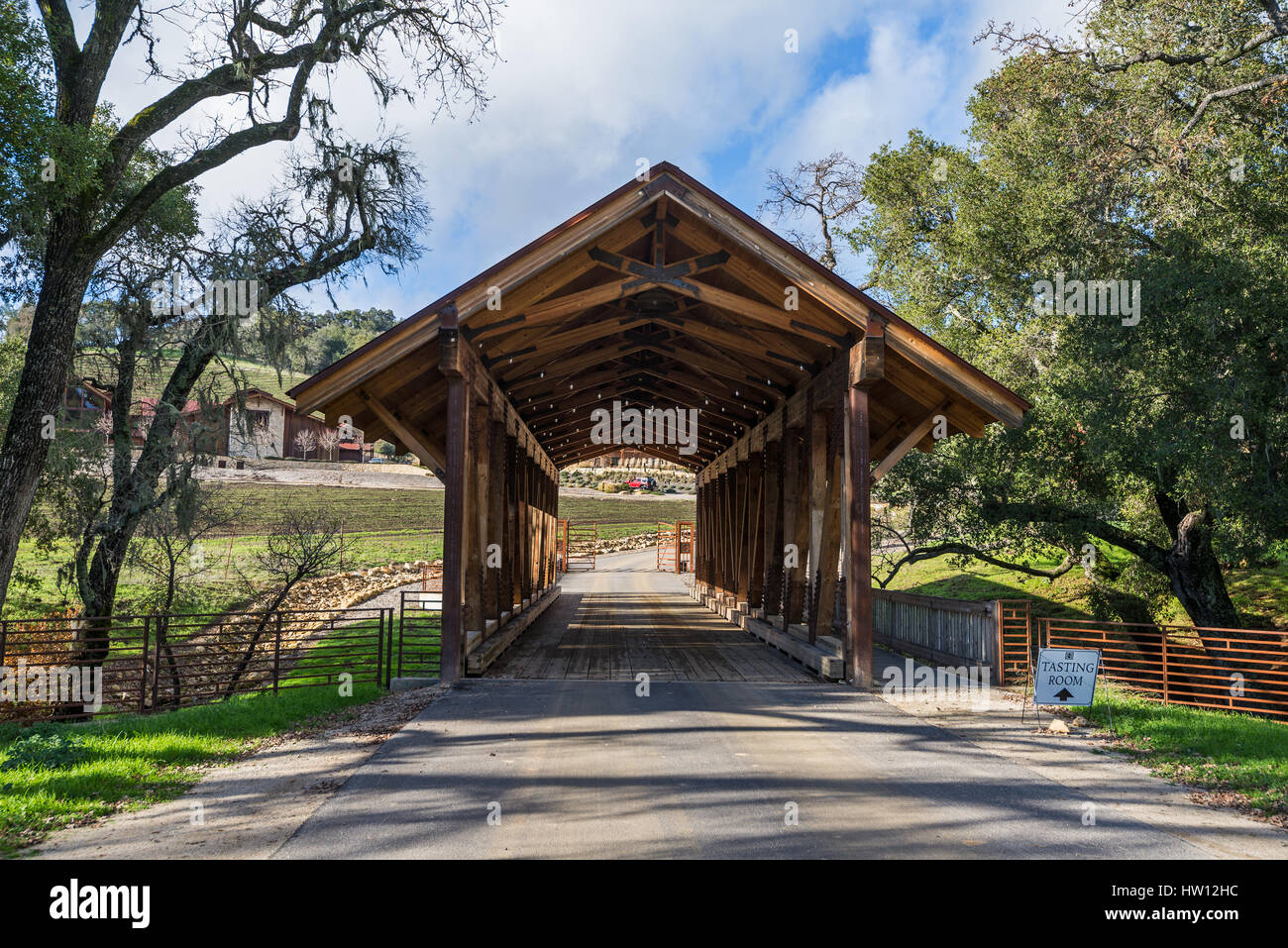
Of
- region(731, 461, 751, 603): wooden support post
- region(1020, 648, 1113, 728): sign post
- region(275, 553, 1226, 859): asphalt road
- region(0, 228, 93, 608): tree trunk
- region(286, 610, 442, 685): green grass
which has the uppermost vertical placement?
region(0, 228, 93, 608): tree trunk

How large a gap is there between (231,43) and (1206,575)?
19316 mm

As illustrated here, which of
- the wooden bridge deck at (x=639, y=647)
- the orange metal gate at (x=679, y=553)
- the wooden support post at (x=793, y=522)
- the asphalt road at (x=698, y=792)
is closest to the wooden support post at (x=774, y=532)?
the wooden support post at (x=793, y=522)

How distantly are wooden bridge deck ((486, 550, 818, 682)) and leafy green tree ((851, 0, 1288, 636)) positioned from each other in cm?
541

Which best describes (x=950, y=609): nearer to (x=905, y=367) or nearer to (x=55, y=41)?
(x=905, y=367)

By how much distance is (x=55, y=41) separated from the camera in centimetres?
1122

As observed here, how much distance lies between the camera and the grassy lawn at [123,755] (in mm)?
5262

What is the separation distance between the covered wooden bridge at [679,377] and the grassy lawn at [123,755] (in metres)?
1.90

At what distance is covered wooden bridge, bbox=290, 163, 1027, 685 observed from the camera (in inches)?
362

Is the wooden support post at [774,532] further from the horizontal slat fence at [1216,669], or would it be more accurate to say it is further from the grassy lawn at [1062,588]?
the grassy lawn at [1062,588]

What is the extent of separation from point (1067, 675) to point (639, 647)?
691 cm

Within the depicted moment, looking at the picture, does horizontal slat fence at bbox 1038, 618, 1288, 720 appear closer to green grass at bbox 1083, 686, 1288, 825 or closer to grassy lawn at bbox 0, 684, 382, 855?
green grass at bbox 1083, 686, 1288, 825

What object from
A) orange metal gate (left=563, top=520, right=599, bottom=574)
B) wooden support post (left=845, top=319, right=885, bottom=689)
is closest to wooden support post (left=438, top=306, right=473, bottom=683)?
wooden support post (left=845, top=319, right=885, bottom=689)

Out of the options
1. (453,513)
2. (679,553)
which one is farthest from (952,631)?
(679,553)

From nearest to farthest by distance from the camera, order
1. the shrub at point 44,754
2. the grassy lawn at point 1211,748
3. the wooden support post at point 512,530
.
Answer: the grassy lawn at point 1211,748 < the shrub at point 44,754 < the wooden support post at point 512,530
